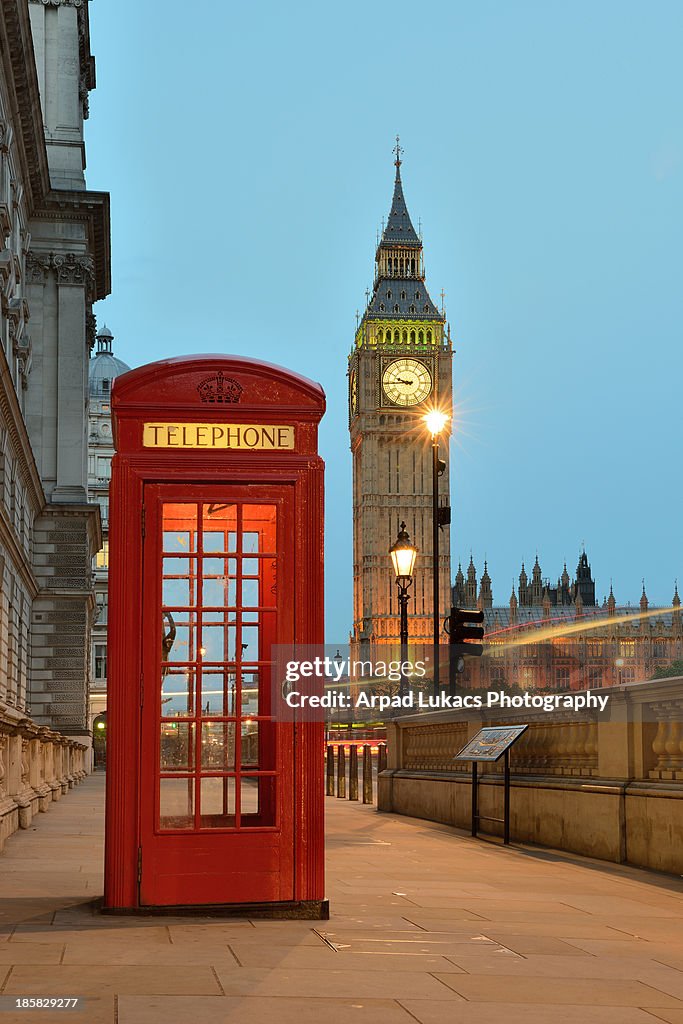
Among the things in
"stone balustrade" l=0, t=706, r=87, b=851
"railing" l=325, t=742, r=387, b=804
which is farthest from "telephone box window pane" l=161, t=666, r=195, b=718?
"railing" l=325, t=742, r=387, b=804

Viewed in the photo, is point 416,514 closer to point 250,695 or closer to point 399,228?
point 399,228

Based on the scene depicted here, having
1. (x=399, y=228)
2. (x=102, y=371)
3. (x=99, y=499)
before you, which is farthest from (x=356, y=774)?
Answer: (x=399, y=228)

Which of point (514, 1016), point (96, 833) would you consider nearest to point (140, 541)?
point (514, 1016)

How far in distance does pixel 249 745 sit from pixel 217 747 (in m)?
0.20

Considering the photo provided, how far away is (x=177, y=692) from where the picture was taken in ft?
26.2

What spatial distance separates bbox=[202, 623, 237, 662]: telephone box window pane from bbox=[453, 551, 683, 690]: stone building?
130806 mm

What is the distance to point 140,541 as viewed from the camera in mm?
8016

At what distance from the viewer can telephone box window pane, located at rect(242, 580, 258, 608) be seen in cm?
803

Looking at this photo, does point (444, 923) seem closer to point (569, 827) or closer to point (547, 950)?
point (547, 950)

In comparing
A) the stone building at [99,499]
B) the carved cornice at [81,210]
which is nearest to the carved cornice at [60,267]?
the carved cornice at [81,210]

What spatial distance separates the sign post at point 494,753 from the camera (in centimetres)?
1345

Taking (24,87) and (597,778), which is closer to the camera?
(597,778)

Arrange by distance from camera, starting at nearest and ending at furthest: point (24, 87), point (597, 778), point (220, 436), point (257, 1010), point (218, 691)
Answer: point (257, 1010)
point (218, 691)
point (220, 436)
point (597, 778)
point (24, 87)

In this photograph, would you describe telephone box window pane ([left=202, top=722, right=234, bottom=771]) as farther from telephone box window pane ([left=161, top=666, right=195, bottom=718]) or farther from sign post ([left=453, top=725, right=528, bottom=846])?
sign post ([left=453, top=725, right=528, bottom=846])
